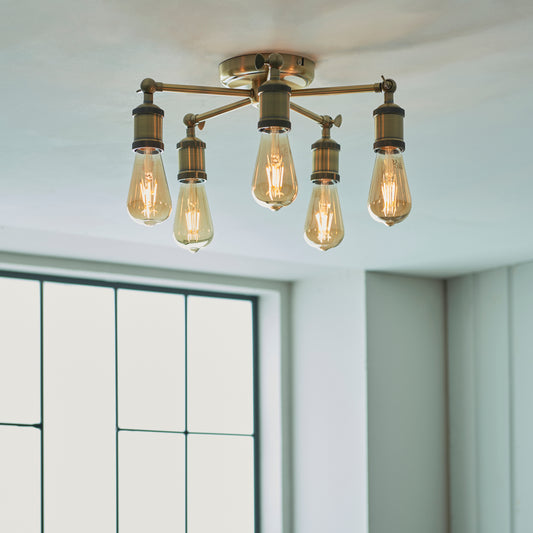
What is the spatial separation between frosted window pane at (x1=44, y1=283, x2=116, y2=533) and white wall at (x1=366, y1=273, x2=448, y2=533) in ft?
4.38

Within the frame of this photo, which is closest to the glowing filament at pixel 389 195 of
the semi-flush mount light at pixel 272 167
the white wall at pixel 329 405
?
the semi-flush mount light at pixel 272 167

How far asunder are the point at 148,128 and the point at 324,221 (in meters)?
0.42

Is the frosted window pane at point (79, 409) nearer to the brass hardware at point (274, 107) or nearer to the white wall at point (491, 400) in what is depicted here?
the white wall at point (491, 400)

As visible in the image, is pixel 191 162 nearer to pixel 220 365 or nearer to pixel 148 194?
pixel 148 194

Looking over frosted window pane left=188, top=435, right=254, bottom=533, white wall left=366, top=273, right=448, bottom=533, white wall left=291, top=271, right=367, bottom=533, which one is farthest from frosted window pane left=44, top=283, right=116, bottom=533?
white wall left=366, top=273, right=448, bottom=533

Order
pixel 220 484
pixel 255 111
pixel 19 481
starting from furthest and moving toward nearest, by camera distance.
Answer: pixel 220 484, pixel 19 481, pixel 255 111

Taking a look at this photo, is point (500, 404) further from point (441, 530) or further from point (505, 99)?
point (505, 99)

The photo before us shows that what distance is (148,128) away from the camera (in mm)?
1979

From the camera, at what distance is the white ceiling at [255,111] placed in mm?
2094

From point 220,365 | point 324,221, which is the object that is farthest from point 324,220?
point 220,365

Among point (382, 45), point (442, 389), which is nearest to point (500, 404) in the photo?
point (442, 389)

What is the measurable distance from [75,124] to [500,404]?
306 centimetres

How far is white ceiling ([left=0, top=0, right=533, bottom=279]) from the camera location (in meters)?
2.09

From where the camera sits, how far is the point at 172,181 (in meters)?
3.38
